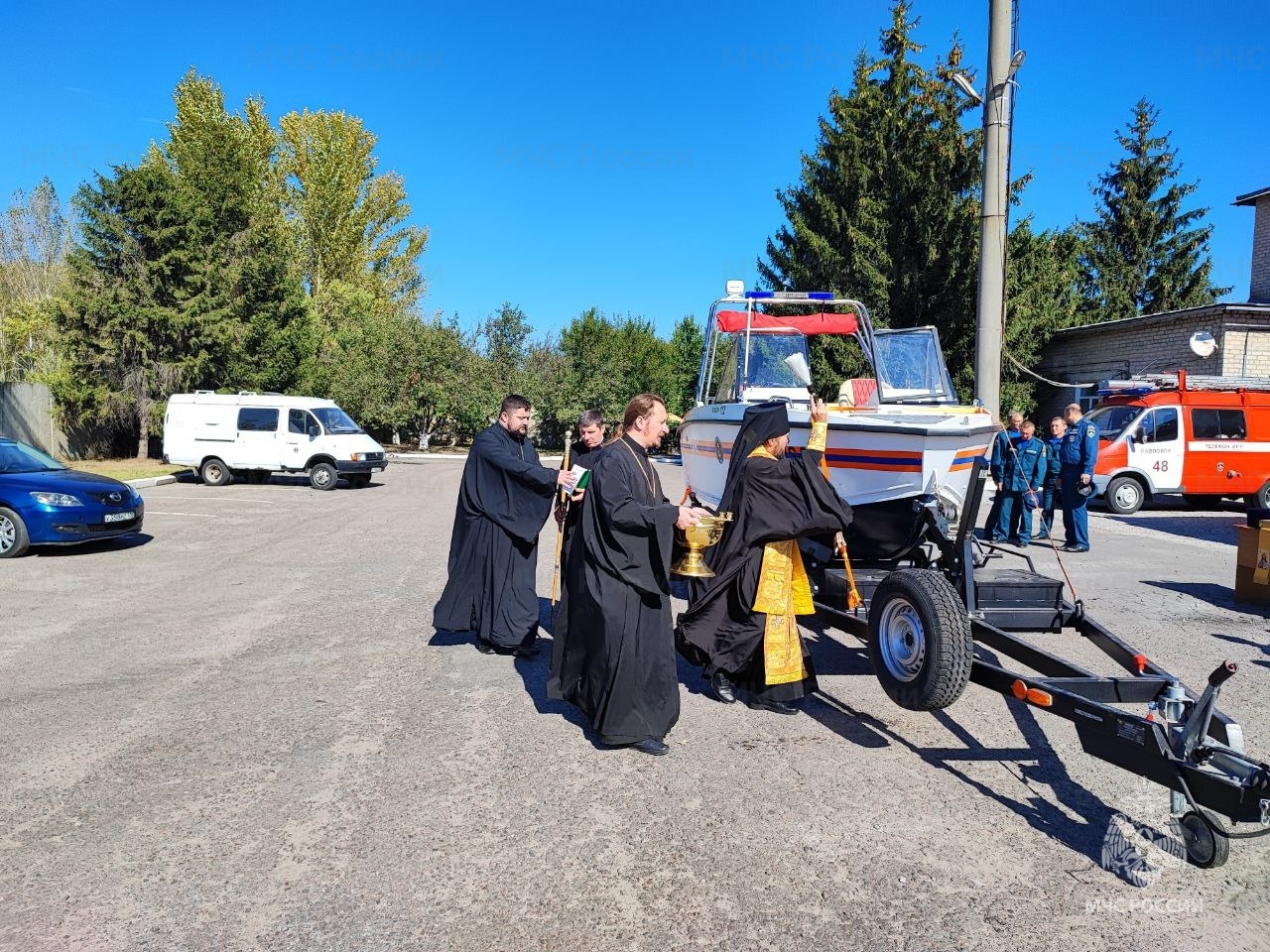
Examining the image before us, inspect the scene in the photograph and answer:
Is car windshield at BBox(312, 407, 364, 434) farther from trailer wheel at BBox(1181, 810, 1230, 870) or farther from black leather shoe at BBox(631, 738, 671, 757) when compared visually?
trailer wheel at BBox(1181, 810, 1230, 870)

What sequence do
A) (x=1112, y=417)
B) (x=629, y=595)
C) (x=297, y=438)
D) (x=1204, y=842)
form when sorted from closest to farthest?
(x=1204, y=842)
(x=629, y=595)
(x=1112, y=417)
(x=297, y=438)

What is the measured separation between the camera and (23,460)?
11422mm

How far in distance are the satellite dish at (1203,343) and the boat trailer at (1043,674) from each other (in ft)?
50.9

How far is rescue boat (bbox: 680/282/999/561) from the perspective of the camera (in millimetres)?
7219

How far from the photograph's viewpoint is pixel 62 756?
468 cm

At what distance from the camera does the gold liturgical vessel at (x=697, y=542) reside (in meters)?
5.04

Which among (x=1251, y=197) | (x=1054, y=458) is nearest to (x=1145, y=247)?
(x=1251, y=197)

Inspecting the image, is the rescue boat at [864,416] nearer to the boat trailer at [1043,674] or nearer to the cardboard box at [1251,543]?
the boat trailer at [1043,674]

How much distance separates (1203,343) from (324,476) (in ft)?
63.2

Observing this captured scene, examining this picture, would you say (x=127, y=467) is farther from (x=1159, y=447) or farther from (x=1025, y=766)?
(x=1025, y=766)

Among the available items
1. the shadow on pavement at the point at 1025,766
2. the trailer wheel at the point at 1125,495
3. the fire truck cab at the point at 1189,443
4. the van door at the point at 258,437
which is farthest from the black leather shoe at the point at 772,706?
the van door at the point at 258,437

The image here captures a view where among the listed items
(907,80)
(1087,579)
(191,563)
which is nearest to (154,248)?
(191,563)

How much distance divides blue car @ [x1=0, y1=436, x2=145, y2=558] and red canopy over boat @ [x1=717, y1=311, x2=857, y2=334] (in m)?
7.70

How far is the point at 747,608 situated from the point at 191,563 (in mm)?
7974
